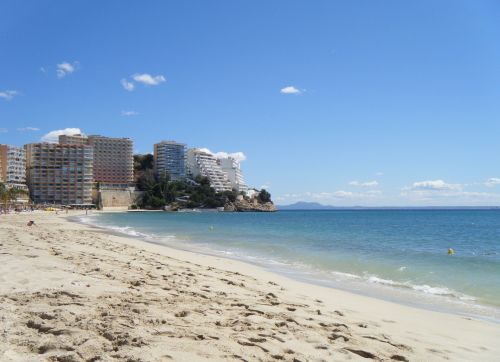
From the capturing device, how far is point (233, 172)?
17788 cm

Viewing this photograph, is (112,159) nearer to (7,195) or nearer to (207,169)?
(207,169)

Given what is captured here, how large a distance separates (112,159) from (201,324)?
157782mm

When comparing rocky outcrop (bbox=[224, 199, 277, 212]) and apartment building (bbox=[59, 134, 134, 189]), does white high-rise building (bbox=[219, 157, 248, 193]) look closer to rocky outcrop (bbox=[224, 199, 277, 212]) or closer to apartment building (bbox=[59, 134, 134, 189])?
rocky outcrop (bbox=[224, 199, 277, 212])

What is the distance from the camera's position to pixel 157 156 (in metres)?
166

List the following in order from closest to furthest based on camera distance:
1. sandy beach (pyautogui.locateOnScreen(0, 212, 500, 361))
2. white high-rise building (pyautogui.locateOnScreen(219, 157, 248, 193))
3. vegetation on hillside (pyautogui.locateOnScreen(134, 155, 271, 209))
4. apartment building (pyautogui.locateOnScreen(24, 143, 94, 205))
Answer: sandy beach (pyautogui.locateOnScreen(0, 212, 500, 361)), apartment building (pyautogui.locateOnScreen(24, 143, 94, 205)), vegetation on hillside (pyautogui.locateOnScreen(134, 155, 271, 209)), white high-rise building (pyautogui.locateOnScreen(219, 157, 248, 193))

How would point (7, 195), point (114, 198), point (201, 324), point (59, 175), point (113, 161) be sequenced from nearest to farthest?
1. point (201, 324)
2. point (7, 195)
3. point (59, 175)
4. point (114, 198)
5. point (113, 161)

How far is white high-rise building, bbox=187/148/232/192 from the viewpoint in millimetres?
163750

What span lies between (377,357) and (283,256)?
46.4 ft

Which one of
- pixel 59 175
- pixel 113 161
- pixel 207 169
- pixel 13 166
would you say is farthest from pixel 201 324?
pixel 207 169

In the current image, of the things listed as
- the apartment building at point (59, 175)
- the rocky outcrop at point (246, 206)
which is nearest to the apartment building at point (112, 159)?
the apartment building at point (59, 175)

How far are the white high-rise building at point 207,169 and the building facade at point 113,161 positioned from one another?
25.8 meters

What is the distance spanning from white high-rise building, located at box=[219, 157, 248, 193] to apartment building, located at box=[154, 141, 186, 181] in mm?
20158

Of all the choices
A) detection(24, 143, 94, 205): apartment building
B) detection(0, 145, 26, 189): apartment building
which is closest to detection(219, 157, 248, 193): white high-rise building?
detection(24, 143, 94, 205): apartment building

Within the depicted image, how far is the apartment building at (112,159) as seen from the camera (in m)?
152
